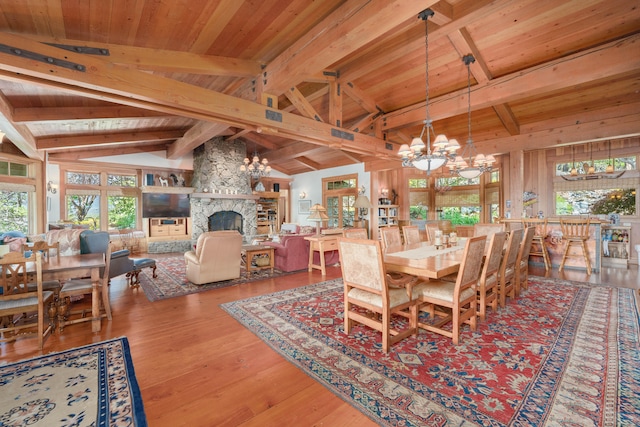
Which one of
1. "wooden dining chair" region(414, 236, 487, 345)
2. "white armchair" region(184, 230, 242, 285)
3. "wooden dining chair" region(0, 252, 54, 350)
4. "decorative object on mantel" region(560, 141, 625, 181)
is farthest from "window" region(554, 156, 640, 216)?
"wooden dining chair" region(0, 252, 54, 350)

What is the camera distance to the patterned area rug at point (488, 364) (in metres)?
1.71

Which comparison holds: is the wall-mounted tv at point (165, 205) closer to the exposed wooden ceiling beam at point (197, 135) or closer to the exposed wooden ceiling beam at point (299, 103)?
the exposed wooden ceiling beam at point (197, 135)

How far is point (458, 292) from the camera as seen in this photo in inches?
97.7

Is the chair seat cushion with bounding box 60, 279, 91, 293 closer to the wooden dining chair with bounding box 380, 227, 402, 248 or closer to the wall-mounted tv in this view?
the wooden dining chair with bounding box 380, 227, 402, 248

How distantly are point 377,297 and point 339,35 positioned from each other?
2.67 metres

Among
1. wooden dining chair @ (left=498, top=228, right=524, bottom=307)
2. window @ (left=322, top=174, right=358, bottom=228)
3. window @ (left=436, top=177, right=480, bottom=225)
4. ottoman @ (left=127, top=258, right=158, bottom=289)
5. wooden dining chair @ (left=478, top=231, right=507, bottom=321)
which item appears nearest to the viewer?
wooden dining chair @ (left=478, top=231, right=507, bottom=321)

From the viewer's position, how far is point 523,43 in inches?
162

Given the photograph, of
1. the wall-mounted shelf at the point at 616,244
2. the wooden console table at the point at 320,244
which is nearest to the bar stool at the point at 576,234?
the wall-mounted shelf at the point at 616,244

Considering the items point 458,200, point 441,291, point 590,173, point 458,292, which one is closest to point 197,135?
point 441,291

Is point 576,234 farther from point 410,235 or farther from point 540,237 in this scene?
point 410,235

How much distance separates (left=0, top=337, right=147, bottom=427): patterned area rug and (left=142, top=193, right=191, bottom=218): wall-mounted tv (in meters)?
6.75

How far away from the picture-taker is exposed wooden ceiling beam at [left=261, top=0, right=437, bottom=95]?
8.09 feet

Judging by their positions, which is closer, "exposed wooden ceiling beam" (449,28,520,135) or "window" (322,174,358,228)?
"exposed wooden ceiling beam" (449,28,520,135)

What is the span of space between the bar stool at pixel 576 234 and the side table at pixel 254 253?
593 cm
